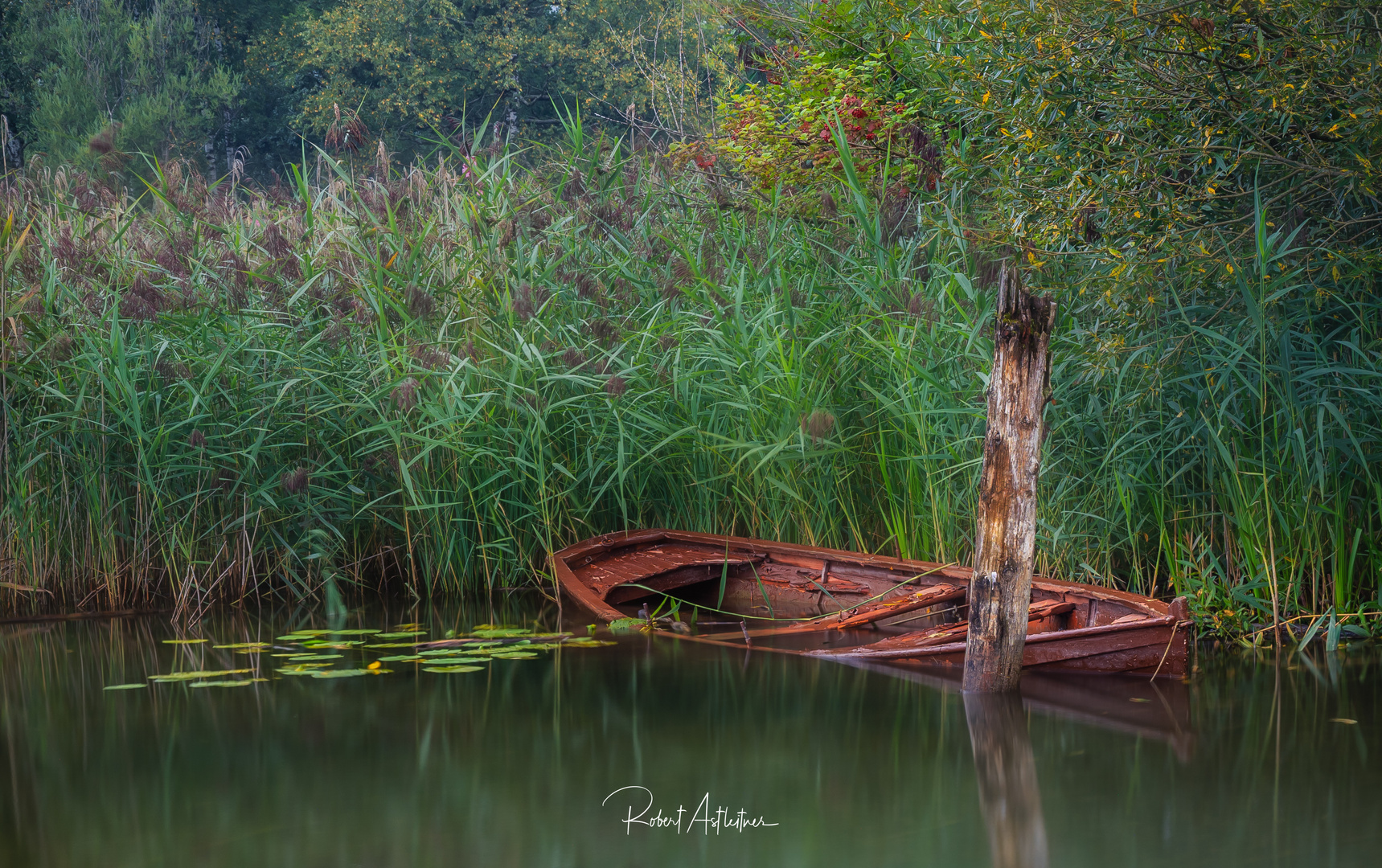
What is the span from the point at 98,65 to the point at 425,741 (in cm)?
2558

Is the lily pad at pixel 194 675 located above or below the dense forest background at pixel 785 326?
below

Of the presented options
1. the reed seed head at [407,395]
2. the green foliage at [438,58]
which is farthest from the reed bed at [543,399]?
the green foliage at [438,58]

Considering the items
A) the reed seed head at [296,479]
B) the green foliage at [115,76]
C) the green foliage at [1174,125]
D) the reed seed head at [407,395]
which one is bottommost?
the reed seed head at [296,479]

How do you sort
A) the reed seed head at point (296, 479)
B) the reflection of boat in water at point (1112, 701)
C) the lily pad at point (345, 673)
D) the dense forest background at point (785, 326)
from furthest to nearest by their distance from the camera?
the reed seed head at point (296, 479)
the lily pad at point (345, 673)
the dense forest background at point (785, 326)
the reflection of boat in water at point (1112, 701)

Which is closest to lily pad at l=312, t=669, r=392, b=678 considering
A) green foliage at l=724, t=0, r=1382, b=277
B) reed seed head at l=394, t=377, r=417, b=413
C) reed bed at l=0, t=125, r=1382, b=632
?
reed bed at l=0, t=125, r=1382, b=632

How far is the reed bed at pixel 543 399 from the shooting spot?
5.78m

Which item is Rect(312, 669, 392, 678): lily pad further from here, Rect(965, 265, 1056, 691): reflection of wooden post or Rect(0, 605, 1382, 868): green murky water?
Rect(965, 265, 1056, 691): reflection of wooden post

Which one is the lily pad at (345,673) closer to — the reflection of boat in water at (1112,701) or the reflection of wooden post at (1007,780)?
the reflection of boat in water at (1112,701)

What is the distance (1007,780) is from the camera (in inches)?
169

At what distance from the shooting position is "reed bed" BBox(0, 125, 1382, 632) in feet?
19.0

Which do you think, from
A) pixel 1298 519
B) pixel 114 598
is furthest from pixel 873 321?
pixel 114 598

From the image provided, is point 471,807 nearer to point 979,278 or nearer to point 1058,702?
point 1058,702
